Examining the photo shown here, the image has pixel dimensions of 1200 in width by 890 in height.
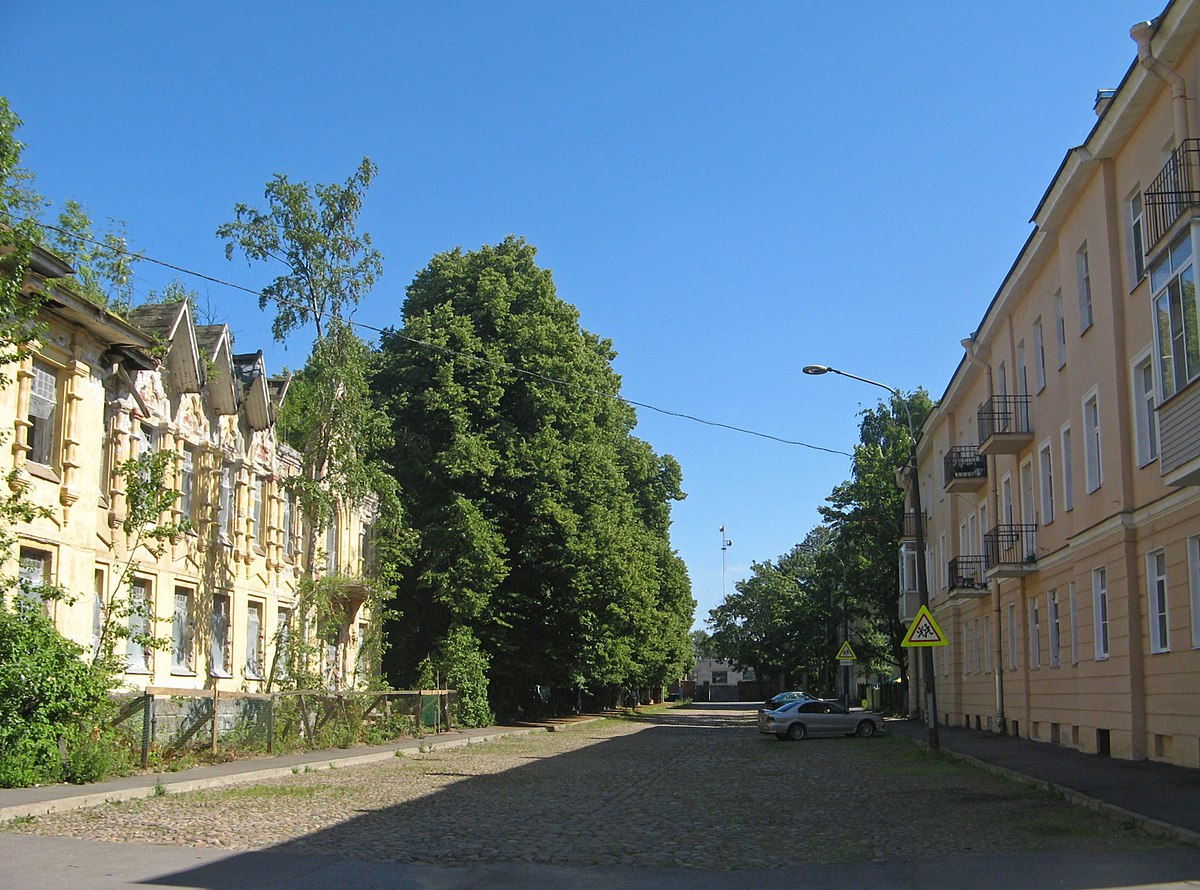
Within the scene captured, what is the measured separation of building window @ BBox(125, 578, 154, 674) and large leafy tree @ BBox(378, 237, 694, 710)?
1497cm

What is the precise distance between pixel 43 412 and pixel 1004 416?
75.7ft

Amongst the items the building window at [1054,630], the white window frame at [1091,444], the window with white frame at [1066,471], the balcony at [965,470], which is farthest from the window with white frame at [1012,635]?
the white window frame at [1091,444]

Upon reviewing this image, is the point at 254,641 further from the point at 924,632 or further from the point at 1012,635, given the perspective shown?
the point at 1012,635

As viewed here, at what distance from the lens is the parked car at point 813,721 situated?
38122 millimetres

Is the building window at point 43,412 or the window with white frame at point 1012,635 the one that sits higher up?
A: the building window at point 43,412

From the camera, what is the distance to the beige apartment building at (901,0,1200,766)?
1794 cm

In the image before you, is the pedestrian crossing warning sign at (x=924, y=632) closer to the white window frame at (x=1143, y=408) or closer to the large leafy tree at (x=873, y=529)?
the white window frame at (x=1143, y=408)

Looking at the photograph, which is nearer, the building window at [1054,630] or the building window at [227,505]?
the building window at [1054,630]

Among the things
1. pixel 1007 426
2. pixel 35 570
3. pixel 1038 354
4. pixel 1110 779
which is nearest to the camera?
pixel 1110 779

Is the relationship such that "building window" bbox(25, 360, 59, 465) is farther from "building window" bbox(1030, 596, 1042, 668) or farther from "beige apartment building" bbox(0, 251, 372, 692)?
"building window" bbox(1030, 596, 1042, 668)

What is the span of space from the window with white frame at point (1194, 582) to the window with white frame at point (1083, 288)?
6.80m

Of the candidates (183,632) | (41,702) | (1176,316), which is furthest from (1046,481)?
(41,702)

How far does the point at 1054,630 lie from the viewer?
28172 mm

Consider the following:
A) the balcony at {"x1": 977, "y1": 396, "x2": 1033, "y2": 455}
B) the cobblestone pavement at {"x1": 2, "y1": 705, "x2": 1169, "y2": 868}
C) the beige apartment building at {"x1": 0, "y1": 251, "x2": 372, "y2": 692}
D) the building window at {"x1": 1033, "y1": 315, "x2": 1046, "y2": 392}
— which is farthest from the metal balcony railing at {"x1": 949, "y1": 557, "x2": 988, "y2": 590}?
the beige apartment building at {"x1": 0, "y1": 251, "x2": 372, "y2": 692}
